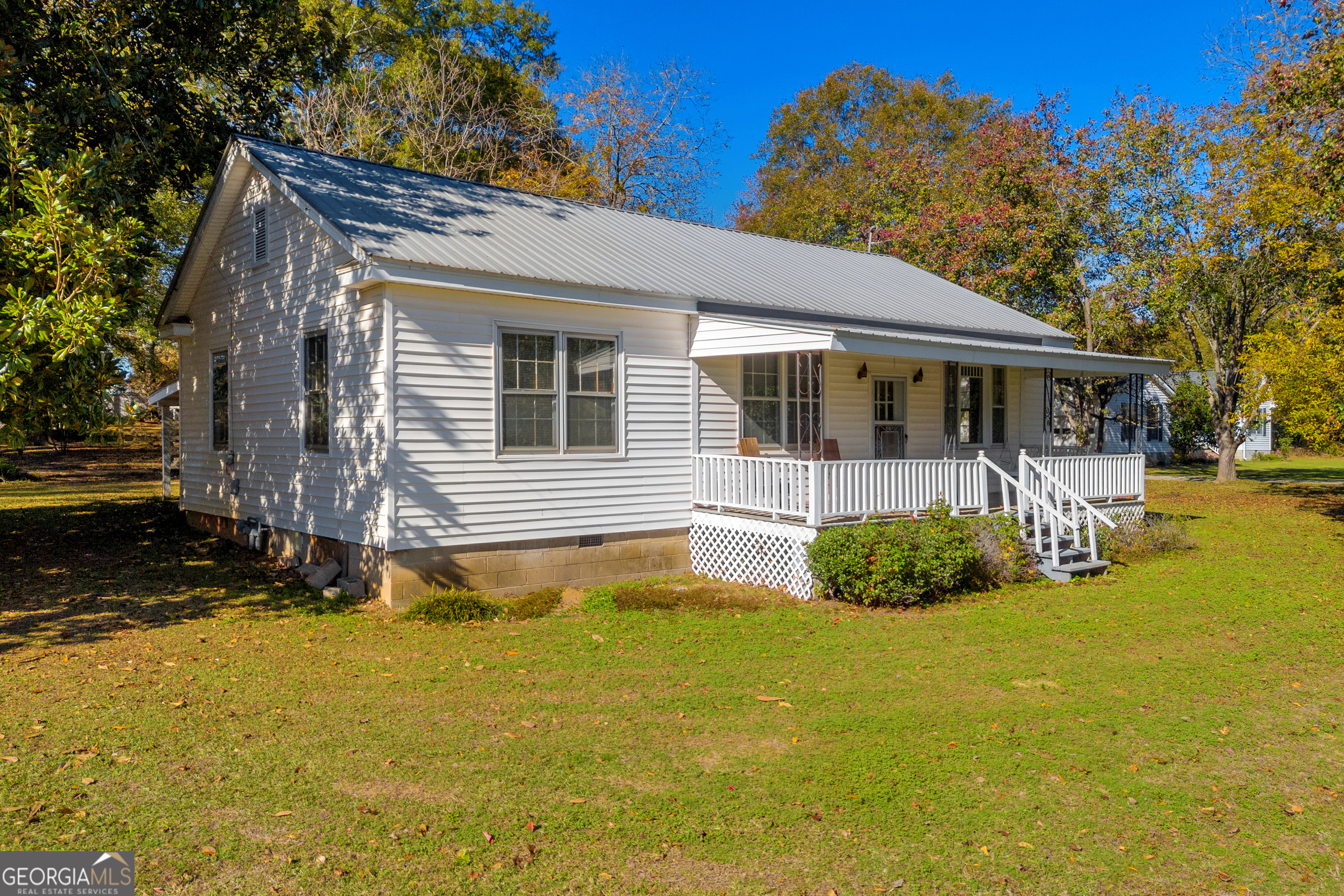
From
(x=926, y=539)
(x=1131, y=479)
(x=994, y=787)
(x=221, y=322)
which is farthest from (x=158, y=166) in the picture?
(x=1131, y=479)

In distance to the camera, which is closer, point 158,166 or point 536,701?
point 536,701

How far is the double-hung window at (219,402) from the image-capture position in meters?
13.6

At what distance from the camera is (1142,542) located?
13.8m

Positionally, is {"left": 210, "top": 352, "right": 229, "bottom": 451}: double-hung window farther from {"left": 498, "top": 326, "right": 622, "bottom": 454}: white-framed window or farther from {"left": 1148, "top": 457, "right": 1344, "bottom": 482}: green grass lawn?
{"left": 1148, "top": 457, "right": 1344, "bottom": 482}: green grass lawn

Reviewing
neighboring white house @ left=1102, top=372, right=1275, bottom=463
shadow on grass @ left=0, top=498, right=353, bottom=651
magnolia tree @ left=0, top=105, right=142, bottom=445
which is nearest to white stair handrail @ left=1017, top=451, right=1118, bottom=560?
shadow on grass @ left=0, top=498, right=353, bottom=651

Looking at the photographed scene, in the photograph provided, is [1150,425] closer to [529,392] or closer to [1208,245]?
[1208,245]

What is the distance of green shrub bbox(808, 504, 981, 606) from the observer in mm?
9992

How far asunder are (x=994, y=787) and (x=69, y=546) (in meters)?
13.9

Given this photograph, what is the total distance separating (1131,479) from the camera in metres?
15.2

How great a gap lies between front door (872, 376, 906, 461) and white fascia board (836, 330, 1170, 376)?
1173 mm

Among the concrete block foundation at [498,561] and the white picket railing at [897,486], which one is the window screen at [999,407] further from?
the concrete block foundation at [498,561]

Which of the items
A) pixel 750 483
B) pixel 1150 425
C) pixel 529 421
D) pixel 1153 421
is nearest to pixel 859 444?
pixel 750 483

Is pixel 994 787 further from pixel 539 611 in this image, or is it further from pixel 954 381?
pixel 954 381

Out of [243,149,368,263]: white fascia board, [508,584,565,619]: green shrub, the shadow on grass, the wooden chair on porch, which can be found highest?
[243,149,368,263]: white fascia board
